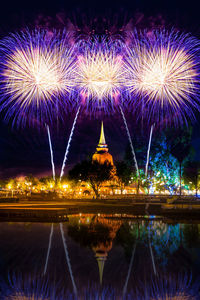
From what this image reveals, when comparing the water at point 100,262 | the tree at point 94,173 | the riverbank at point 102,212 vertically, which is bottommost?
the water at point 100,262

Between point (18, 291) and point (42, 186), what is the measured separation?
452ft

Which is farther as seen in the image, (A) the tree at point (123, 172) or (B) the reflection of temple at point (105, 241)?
(A) the tree at point (123, 172)

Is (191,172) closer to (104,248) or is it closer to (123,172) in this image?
(123,172)

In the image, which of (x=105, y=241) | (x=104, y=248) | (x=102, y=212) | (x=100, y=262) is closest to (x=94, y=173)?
(x=102, y=212)

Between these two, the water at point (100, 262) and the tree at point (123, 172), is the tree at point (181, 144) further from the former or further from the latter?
the water at point (100, 262)

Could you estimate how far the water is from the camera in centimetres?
1228

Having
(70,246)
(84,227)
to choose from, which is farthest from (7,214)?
(70,246)

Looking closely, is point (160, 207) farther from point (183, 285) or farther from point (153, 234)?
point (183, 285)

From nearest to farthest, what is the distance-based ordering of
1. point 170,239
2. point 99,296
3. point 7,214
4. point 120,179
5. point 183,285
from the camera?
point 99,296 < point 183,285 < point 170,239 < point 7,214 < point 120,179

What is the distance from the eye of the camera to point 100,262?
15.9 metres

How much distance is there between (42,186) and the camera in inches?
5832

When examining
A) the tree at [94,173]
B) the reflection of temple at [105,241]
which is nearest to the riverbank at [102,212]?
the reflection of temple at [105,241]

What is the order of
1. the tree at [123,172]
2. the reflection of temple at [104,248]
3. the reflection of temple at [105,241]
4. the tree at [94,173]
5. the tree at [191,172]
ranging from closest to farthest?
1. the reflection of temple at [104,248]
2. the reflection of temple at [105,241]
3. the tree at [94,173]
4. the tree at [123,172]
5. the tree at [191,172]

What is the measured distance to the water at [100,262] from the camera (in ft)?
40.3
